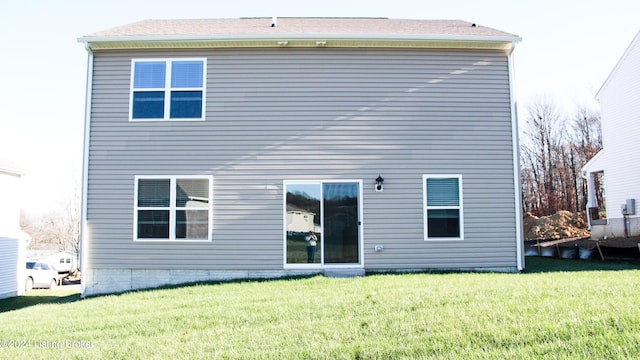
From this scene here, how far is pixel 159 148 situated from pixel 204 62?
2148 mm

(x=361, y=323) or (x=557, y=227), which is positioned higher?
(x=557, y=227)

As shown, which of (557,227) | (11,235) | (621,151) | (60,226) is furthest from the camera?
(60,226)

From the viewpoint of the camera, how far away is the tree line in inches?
1252

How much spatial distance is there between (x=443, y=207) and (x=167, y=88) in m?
6.62

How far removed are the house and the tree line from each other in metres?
23.6

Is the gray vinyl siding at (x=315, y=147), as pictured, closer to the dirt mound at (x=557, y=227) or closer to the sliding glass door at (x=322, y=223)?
the sliding glass door at (x=322, y=223)

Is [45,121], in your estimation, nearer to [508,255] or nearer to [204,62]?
[204,62]

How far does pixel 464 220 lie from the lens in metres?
10.8

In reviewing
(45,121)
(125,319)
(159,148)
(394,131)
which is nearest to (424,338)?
(125,319)

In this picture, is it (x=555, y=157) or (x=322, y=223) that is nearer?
(x=322, y=223)

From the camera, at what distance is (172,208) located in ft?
35.4

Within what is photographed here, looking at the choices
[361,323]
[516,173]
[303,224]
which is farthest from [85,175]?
[516,173]

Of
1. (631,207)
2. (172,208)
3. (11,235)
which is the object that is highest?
(631,207)

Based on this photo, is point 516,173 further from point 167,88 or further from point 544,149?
point 544,149
